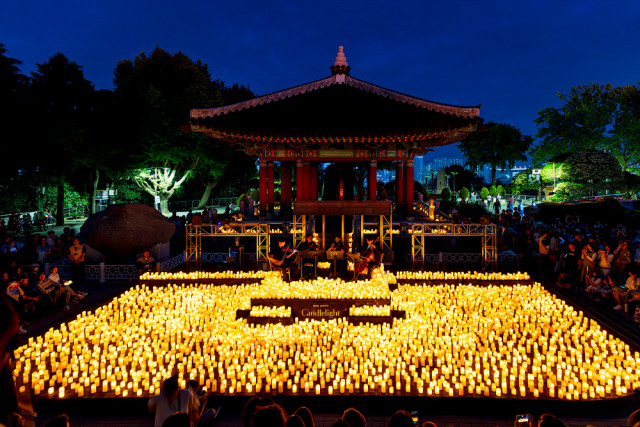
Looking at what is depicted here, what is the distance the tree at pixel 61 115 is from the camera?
838 inches

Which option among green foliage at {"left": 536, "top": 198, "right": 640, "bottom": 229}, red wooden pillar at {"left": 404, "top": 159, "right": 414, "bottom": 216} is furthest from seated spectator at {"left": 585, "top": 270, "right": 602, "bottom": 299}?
green foliage at {"left": 536, "top": 198, "right": 640, "bottom": 229}

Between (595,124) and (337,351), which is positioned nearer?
(337,351)

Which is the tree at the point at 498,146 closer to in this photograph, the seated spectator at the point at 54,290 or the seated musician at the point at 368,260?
the seated musician at the point at 368,260

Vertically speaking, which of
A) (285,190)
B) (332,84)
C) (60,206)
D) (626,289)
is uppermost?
(332,84)

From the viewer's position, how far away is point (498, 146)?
45.3 m

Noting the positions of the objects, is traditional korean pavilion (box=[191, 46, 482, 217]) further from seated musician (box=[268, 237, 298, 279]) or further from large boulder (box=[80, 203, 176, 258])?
seated musician (box=[268, 237, 298, 279])

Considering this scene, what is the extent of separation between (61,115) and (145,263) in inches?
630

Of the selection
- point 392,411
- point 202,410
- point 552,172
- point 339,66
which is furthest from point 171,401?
point 552,172

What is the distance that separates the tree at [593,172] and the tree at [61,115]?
35.5 meters

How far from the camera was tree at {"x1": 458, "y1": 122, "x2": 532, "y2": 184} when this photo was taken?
146 feet

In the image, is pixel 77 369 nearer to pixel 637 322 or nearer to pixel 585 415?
pixel 585 415

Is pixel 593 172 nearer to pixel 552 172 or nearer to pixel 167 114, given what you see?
pixel 552 172

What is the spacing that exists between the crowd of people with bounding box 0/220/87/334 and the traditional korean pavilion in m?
6.70

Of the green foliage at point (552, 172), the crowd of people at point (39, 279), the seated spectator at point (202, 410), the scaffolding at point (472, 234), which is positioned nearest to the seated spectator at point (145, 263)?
the crowd of people at point (39, 279)
